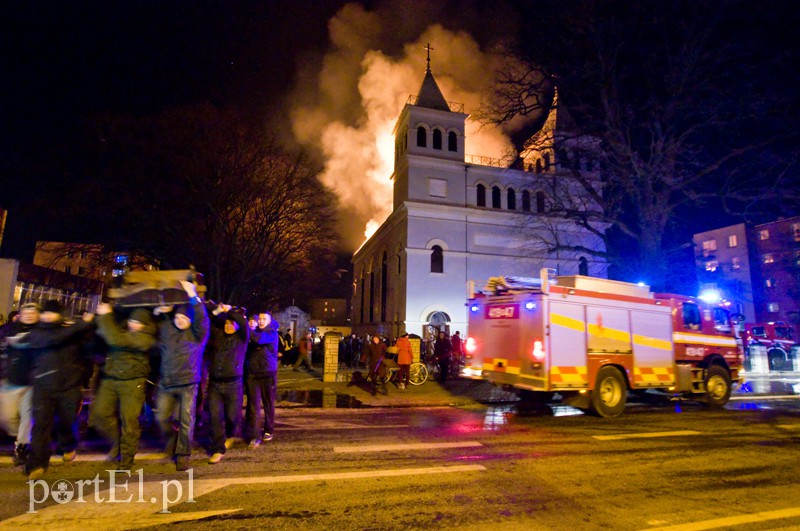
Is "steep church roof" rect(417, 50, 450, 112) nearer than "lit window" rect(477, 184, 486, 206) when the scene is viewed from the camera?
No

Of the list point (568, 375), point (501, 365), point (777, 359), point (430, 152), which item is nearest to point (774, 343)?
point (777, 359)

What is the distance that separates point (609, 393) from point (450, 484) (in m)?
6.20

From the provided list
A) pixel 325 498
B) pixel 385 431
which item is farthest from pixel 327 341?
pixel 325 498

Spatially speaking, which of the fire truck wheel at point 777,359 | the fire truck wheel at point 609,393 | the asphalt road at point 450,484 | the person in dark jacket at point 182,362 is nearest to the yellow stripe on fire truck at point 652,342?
the fire truck wheel at point 609,393

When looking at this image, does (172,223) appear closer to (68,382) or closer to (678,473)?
(68,382)

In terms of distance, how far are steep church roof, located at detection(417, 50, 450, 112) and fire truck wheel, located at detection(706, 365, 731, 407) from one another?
27572 millimetres

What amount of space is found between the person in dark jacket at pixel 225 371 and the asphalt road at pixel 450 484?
1.29ft

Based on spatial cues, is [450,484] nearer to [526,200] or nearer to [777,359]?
[777,359]

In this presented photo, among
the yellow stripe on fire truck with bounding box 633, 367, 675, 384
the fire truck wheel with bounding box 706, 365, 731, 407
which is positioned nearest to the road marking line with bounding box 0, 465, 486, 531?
the yellow stripe on fire truck with bounding box 633, 367, 675, 384

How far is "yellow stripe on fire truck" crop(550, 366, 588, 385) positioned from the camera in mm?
8922

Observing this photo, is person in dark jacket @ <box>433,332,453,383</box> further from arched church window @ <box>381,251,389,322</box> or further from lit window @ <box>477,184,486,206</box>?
arched church window @ <box>381,251,389,322</box>

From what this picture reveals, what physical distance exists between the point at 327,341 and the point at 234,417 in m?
9.16

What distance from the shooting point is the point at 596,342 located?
9523mm

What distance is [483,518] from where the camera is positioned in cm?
405
